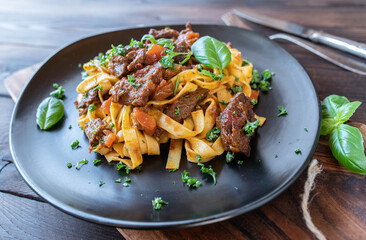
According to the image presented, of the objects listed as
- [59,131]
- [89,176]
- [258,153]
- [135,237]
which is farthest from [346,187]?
[59,131]

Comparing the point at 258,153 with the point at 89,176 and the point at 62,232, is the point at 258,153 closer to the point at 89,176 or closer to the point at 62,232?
the point at 89,176

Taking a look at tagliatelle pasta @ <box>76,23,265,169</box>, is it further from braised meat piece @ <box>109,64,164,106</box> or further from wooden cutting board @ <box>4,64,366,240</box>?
wooden cutting board @ <box>4,64,366,240</box>

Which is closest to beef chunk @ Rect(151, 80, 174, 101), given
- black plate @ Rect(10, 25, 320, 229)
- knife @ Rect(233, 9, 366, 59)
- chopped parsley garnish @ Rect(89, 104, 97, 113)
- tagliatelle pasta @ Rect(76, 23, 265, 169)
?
tagliatelle pasta @ Rect(76, 23, 265, 169)

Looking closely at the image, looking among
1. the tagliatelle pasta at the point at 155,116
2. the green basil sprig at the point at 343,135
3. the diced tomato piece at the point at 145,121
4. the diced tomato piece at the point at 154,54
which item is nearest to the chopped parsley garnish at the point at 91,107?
the tagliatelle pasta at the point at 155,116

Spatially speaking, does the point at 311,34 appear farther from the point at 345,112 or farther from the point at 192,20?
the point at 192,20

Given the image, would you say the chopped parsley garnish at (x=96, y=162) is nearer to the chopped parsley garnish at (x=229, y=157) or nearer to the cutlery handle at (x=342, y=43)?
the chopped parsley garnish at (x=229, y=157)
